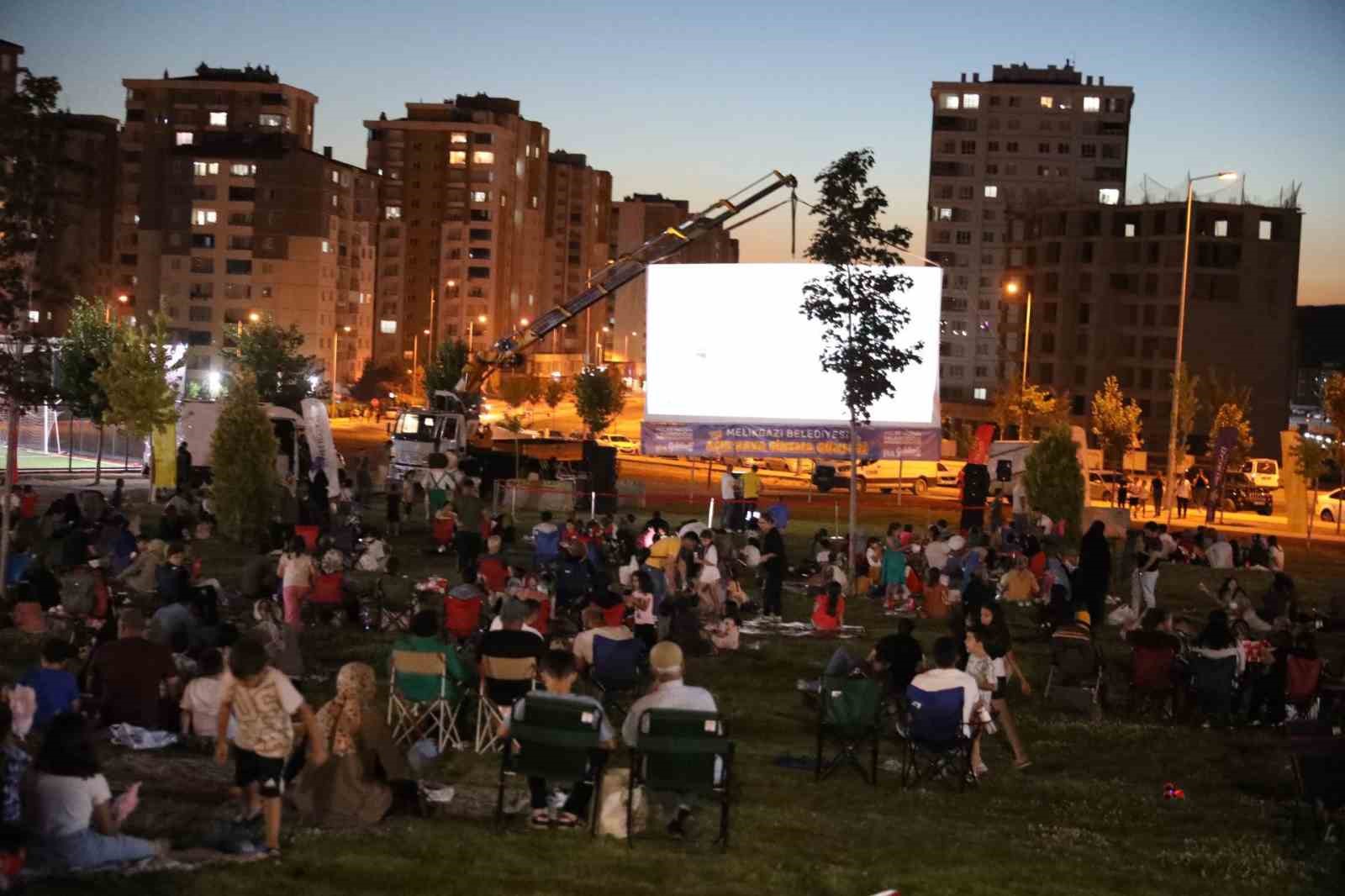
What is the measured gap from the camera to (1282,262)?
98.8 m

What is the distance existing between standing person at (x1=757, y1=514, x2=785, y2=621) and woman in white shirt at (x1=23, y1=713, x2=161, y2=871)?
13.4m

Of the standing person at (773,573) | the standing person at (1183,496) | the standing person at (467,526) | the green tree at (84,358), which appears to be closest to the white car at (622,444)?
the green tree at (84,358)

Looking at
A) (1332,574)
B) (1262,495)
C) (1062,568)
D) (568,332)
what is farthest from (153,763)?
(568,332)

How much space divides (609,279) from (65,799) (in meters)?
48.1

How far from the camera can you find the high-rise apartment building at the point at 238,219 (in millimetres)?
112500

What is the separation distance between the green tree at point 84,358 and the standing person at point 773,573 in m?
26.1

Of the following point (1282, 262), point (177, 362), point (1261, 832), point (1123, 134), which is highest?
point (1123, 134)

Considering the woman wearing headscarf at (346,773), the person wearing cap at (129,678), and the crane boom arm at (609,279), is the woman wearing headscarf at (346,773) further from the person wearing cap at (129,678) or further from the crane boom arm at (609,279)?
the crane boom arm at (609,279)

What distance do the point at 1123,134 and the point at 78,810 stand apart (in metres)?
135

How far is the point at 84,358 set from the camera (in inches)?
1937

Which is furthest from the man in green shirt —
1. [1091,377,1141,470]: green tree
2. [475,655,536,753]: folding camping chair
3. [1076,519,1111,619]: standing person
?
[1091,377,1141,470]: green tree

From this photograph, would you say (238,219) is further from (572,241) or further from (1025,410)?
(572,241)

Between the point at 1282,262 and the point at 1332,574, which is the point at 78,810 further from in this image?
the point at 1282,262

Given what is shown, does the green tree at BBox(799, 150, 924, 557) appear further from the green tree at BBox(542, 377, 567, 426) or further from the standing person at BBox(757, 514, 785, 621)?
the green tree at BBox(542, 377, 567, 426)
